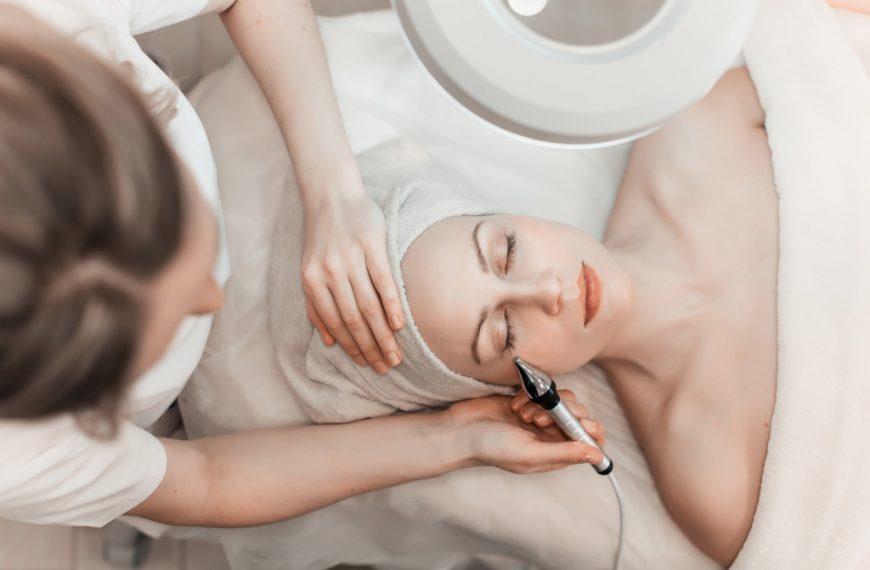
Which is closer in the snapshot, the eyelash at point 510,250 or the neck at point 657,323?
the eyelash at point 510,250

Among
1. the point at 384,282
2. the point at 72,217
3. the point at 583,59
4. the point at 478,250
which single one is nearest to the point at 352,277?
the point at 384,282

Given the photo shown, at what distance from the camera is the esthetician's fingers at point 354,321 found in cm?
100

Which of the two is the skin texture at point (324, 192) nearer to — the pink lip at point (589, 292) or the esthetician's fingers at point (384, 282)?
the esthetician's fingers at point (384, 282)

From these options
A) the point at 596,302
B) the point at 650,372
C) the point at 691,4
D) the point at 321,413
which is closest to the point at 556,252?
the point at 596,302

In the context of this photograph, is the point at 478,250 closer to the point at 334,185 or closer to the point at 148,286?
the point at 334,185

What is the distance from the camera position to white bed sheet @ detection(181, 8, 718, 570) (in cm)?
117

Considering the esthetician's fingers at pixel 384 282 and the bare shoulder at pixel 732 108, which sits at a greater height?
the bare shoulder at pixel 732 108

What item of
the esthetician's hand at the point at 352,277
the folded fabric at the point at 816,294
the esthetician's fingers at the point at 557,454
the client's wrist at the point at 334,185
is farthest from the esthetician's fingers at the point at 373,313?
the folded fabric at the point at 816,294

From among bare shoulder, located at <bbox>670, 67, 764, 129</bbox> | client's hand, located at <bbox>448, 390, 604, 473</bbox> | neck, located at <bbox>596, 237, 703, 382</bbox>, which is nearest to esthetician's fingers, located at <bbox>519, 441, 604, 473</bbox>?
client's hand, located at <bbox>448, 390, 604, 473</bbox>

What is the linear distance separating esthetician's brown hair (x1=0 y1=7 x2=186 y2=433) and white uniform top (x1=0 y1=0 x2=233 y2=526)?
18 centimetres

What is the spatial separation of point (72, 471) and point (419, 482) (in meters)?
0.50

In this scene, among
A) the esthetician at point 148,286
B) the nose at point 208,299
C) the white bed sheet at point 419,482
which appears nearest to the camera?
the esthetician at point 148,286

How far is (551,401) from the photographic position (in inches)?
39.1

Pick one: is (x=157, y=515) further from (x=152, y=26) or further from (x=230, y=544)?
(x=152, y=26)
